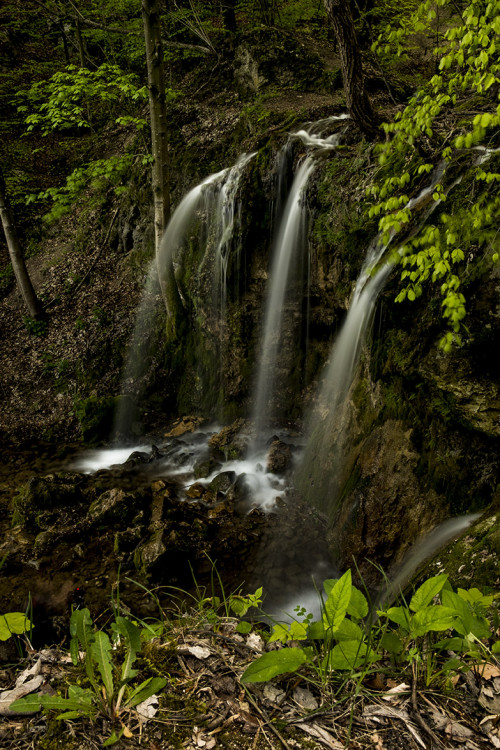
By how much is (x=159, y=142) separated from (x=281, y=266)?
3.24 metres

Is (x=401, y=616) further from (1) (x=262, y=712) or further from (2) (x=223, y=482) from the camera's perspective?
(2) (x=223, y=482)

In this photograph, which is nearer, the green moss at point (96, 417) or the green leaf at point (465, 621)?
the green leaf at point (465, 621)

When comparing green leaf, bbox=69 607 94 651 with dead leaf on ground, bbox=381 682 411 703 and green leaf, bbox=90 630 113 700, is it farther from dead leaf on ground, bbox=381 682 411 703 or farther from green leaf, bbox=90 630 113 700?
dead leaf on ground, bbox=381 682 411 703

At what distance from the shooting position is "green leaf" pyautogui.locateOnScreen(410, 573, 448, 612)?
5.45ft

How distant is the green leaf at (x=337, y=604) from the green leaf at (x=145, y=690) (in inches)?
24.8

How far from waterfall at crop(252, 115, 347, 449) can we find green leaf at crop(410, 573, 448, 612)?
17.9 feet

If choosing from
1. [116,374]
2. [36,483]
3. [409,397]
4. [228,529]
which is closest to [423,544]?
[409,397]

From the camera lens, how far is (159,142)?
25.0 feet

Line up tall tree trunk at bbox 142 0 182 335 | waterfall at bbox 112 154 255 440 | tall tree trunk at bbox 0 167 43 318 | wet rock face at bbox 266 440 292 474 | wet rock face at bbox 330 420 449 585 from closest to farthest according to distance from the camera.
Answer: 1. wet rock face at bbox 330 420 449 585
2. wet rock face at bbox 266 440 292 474
3. tall tree trunk at bbox 142 0 182 335
4. waterfall at bbox 112 154 255 440
5. tall tree trunk at bbox 0 167 43 318

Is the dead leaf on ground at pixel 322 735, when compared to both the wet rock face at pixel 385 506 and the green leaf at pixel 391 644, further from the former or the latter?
the wet rock face at pixel 385 506

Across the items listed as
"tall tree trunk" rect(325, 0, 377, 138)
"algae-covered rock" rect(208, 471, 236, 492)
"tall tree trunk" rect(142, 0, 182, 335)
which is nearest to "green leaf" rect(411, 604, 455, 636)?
"algae-covered rock" rect(208, 471, 236, 492)

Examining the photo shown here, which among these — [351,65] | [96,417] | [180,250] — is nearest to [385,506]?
[351,65]

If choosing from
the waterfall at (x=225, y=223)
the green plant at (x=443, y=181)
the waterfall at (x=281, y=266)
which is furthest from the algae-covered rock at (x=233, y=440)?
the green plant at (x=443, y=181)

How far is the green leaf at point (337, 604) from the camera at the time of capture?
160 cm
